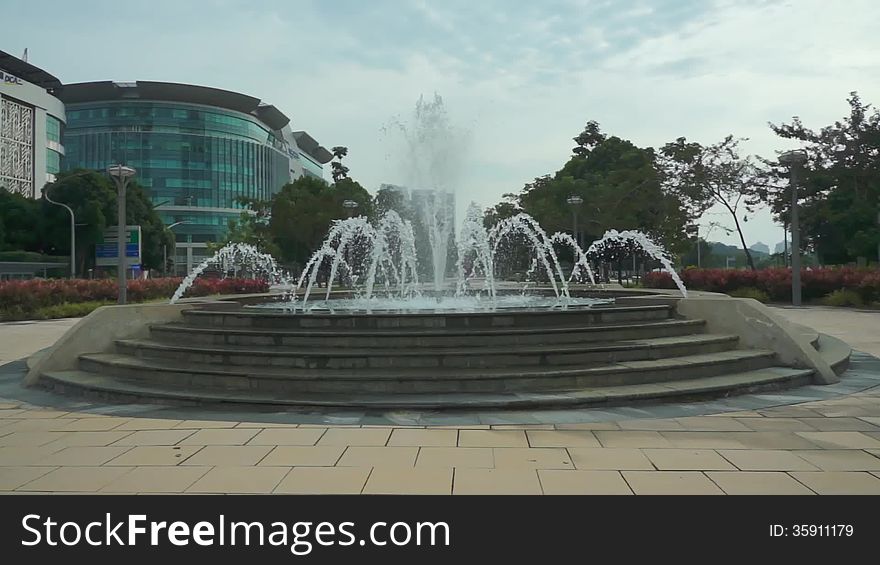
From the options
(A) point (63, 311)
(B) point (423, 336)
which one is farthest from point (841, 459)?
(A) point (63, 311)

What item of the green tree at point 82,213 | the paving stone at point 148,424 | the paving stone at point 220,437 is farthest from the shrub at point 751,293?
the green tree at point 82,213

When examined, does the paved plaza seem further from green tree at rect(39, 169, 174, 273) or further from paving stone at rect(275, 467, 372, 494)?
green tree at rect(39, 169, 174, 273)

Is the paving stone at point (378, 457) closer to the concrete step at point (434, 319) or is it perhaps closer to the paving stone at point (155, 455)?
the paving stone at point (155, 455)

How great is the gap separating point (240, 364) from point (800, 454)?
20.0ft

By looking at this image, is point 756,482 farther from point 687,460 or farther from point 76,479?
point 76,479

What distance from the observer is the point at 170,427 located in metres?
6.25

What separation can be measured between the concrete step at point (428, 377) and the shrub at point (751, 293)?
2070cm

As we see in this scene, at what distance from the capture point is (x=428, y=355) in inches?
301

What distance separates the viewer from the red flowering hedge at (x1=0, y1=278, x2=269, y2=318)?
74.9 feet

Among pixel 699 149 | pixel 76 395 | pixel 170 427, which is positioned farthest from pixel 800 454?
pixel 699 149

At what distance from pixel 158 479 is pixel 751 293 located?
2712 cm

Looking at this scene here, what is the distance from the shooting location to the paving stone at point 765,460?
4.78 m

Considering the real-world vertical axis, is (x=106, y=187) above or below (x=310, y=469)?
above
